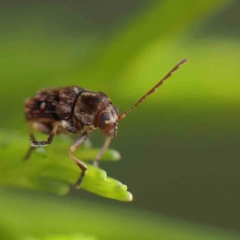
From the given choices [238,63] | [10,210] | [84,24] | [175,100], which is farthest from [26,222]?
[84,24]

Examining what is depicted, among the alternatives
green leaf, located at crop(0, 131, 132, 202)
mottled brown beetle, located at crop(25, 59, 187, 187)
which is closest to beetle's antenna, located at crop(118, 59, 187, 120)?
mottled brown beetle, located at crop(25, 59, 187, 187)

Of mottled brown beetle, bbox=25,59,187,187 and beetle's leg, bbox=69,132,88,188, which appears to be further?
mottled brown beetle, bbox=25,59,187,187

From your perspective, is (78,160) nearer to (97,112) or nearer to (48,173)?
(48,173)

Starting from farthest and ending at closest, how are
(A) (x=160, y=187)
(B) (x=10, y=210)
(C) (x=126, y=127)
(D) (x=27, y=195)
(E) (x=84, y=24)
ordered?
(A) (x=160, y=187) → (E) (x=84, y=24) → (C) (x=126, y=127) → (D) (x=27, y=195) → (B) (x=10, y=210)

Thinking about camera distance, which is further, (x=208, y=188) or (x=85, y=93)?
(x=208, y=188)

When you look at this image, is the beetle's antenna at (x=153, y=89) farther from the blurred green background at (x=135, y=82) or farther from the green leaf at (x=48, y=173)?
the green leaf at (x=48, y=173)

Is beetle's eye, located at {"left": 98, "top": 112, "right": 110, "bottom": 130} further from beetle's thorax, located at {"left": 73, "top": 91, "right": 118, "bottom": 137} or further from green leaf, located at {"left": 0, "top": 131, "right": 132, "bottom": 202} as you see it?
green leaf, located at {"left": 0, "top": 131, "right": 132, "bottom": 202}

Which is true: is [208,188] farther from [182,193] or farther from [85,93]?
[85,93]

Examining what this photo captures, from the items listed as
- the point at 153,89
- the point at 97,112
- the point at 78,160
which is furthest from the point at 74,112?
the point at 78,160
